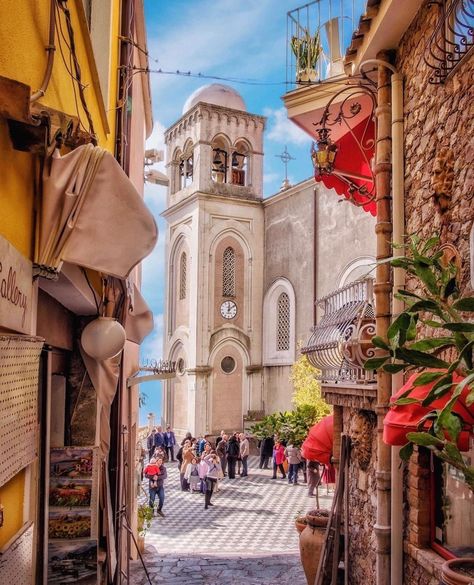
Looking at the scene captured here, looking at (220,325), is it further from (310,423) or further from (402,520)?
(402,520)

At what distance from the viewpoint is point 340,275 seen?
78.8 feet

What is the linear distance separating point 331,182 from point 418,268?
18.3 ft

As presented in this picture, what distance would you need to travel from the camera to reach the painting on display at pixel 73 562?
4840 mm

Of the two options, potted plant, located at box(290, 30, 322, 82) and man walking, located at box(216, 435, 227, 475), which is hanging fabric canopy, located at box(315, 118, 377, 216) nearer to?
potted plant, located at box(290, 30, 322, 82)

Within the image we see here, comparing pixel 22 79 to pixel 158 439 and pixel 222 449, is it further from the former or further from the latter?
pixel 158 439

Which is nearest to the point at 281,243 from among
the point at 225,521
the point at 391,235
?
the point at 225,521

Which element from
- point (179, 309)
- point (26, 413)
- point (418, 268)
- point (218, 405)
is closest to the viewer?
point (26, 413)

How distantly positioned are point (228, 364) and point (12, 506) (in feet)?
86.1

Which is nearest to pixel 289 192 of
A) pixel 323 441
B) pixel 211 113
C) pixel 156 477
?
pixel 211 113

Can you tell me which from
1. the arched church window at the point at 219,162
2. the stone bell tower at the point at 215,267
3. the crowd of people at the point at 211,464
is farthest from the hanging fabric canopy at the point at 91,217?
the arched church window at the point at 219,162

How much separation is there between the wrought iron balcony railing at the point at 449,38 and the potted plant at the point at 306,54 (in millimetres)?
2675

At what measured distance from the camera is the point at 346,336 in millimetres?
7203

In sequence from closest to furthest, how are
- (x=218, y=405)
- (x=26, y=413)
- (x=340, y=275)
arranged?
1. (x=26, y=413)
2. (x=340, y=275)
3. (x=218, y=405)

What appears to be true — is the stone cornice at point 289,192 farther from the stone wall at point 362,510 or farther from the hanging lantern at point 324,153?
the stone wall at point 362,510
